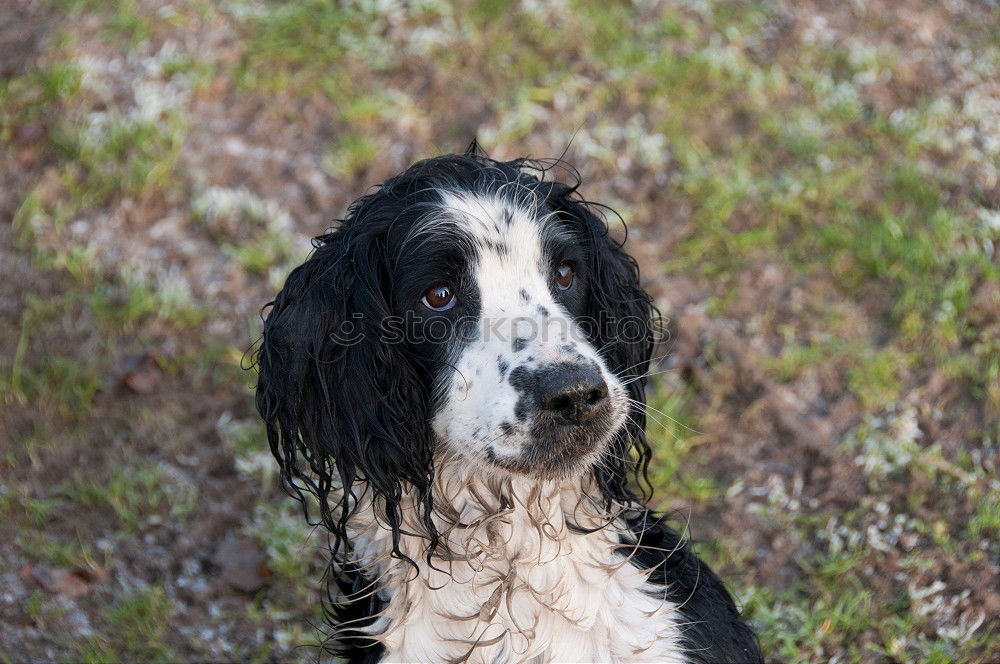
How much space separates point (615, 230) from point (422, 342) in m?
3.09

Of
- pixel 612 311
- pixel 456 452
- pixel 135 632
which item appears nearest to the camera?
pixel 456 452

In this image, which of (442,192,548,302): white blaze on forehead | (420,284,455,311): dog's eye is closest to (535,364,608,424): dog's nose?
(442,192,548,302): white blaze on forehead

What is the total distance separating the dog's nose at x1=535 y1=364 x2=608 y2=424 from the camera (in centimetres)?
275

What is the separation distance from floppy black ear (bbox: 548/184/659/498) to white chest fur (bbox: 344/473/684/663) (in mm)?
340

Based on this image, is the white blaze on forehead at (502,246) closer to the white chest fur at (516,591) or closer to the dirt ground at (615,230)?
the white chest fur at (516,591)

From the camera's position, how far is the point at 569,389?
2.74 m

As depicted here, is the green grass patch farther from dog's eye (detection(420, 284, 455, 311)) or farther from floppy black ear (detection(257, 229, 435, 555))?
dog's eye (detection(420, 284, 455, 311))

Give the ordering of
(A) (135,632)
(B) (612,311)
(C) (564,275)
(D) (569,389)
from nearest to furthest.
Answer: (D) (569,389) → (C) (564,275) → (B) (612,311) → (A) (135,632)

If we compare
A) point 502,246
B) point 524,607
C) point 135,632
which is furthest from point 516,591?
point 135,632

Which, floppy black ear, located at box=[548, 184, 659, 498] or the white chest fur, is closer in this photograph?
the white chest fur

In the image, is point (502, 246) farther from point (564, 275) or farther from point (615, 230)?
point (615, 230)

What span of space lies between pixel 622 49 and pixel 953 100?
2.16 metres

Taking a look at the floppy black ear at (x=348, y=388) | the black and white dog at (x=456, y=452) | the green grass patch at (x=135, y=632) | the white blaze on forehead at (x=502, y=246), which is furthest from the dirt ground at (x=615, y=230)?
the white blaze on forehead at (x=502, y=246)

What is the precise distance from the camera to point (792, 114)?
654cm
